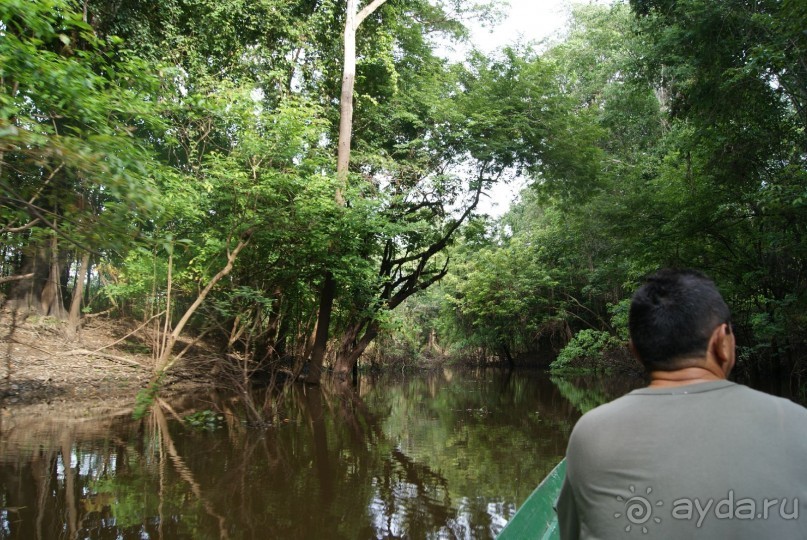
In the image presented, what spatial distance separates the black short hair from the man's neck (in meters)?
0.01

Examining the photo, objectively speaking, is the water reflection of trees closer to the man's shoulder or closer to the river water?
the river water

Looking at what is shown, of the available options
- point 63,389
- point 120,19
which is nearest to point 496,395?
point 63,389

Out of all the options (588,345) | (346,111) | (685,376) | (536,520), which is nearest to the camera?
(685,376)

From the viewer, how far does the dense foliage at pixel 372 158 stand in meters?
7.13

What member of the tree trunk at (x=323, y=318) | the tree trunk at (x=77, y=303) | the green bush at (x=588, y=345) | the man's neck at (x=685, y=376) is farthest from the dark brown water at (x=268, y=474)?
the green bush at (x=588, y=345)

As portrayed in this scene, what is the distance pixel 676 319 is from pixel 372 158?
1211cm

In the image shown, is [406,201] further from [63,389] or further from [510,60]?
[63,389]

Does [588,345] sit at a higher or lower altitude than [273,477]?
higher

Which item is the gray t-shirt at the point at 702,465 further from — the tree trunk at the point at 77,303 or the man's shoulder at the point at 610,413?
the tree trunk at the point at 77,303

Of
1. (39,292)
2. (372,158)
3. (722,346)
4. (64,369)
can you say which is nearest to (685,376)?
(722,346)

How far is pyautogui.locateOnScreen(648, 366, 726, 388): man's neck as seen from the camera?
111cm

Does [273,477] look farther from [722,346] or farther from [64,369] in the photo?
[64,369]

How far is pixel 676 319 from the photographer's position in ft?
3.82

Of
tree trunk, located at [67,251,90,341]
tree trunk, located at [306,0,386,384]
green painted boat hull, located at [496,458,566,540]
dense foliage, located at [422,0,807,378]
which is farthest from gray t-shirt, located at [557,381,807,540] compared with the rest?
tree trunk, located at [67,251,90,341]
